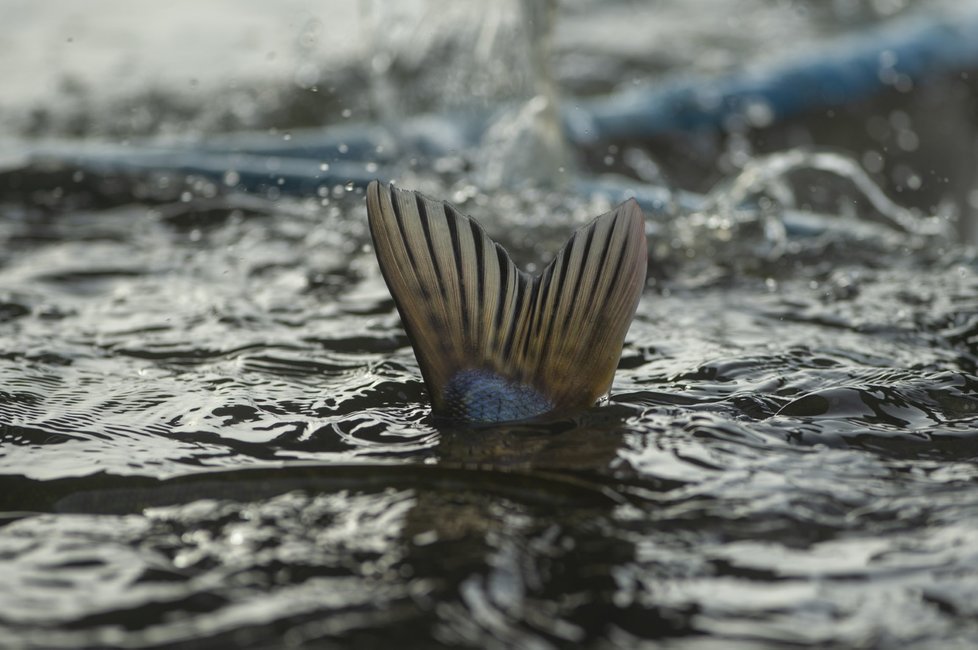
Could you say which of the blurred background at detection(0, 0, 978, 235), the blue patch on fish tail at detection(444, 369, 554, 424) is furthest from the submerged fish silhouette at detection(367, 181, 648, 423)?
the blurred background at detection(0, 0, 978, 235)

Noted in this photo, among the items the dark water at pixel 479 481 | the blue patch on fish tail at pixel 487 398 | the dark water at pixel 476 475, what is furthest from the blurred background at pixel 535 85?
the blue patch on fish tail at pixel 487 398

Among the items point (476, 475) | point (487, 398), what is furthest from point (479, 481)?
point (487, 398)

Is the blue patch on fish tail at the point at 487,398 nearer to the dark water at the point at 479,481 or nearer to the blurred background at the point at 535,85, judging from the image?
the dark water at the point at 479,481

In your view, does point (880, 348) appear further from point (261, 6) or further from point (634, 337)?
point (261, 6)

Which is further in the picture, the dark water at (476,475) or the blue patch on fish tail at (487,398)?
the blue patch on fish tail at (487,398)

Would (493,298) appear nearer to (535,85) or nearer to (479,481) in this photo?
(479,481)

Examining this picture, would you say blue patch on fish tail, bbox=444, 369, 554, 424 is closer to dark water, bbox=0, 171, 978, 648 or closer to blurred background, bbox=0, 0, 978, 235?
dark water, bbox=0, 171, 978, 648
